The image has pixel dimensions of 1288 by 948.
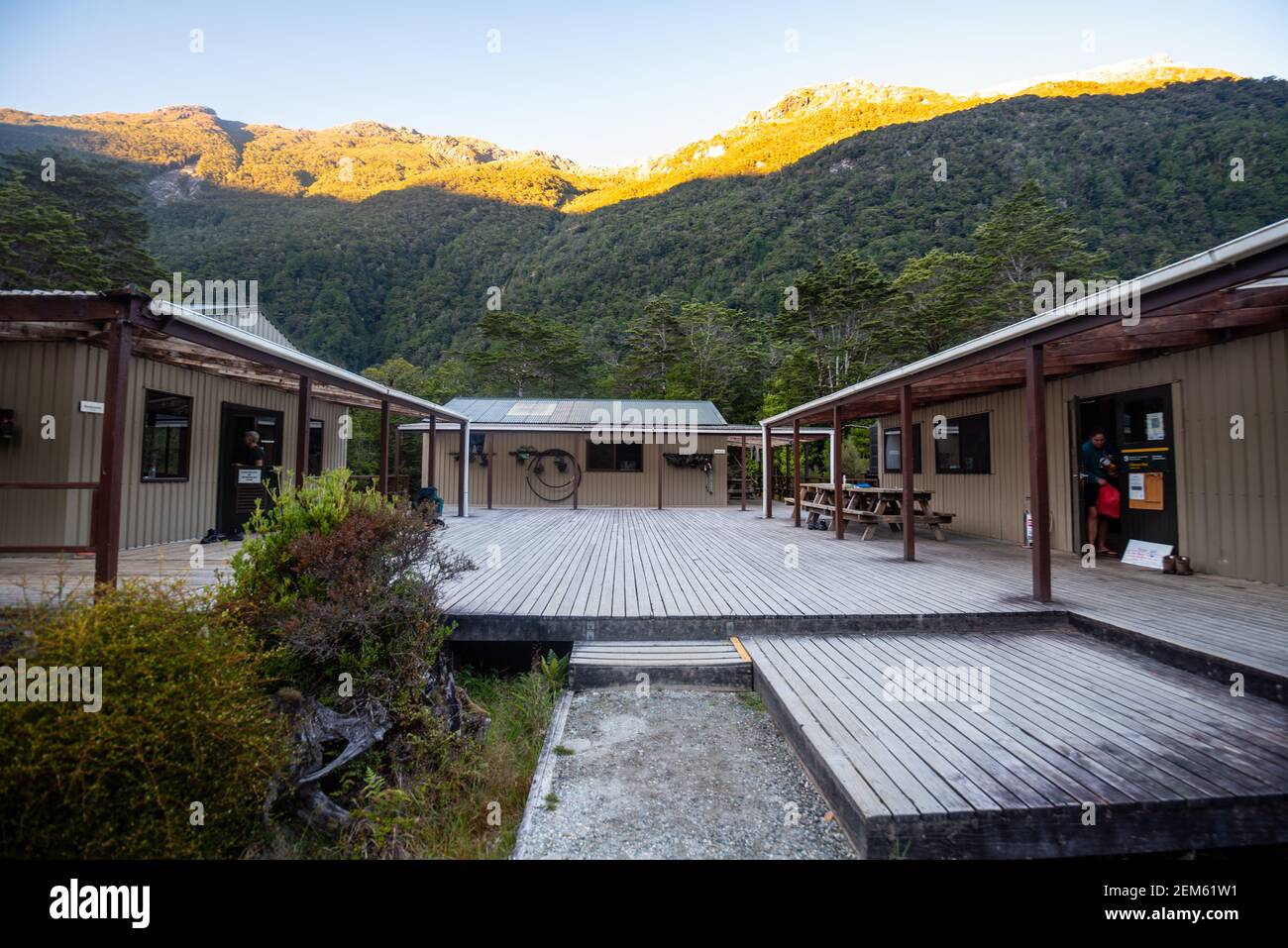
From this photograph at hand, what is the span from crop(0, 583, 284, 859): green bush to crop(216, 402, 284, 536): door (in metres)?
6.47

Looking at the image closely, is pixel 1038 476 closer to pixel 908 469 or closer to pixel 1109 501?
pixel 908 469

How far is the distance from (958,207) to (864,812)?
4354cm

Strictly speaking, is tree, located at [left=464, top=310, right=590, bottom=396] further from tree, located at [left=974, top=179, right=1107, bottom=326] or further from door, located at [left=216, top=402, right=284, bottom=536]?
door, located at [left=216, top=402, right=284, bottom=536]

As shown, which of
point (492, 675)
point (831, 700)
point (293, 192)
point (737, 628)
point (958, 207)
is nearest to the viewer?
point (831, 700)

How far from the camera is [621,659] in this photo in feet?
11.1

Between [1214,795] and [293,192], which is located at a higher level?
[293,192]

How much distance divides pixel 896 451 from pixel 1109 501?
180 inches

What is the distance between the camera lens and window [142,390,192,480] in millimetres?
6609

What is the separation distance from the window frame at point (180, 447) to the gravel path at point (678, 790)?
263 inches

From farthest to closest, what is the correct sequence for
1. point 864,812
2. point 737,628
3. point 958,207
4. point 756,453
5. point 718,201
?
point 718,201
point 958,207
point 756,453
point 737,628
point 864,812

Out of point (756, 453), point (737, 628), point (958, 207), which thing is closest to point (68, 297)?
point (737, 628)

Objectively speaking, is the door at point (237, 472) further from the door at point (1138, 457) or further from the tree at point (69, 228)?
the tree at point (69, 228)

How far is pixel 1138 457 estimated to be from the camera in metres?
5.96
